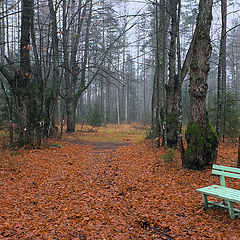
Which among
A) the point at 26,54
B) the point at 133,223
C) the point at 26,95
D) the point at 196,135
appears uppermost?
the point at 26,54

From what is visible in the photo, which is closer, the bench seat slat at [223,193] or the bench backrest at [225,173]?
the bench seat slat at [223,193]

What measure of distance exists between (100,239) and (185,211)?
6.14ft

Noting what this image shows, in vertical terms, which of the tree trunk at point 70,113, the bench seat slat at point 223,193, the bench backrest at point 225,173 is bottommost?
the bench seat slat at point 223,193

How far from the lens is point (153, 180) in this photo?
6672 mm

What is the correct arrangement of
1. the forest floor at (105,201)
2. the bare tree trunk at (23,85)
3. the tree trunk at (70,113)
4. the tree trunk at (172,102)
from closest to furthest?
the forest floor at (105,201)
the bare tree trunk at (23,85)
the tree trunk at (172,102)
the tree trunk at (70,113)

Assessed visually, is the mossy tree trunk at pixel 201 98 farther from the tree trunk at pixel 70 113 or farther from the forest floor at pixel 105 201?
the tree trunk at pixel 70 113

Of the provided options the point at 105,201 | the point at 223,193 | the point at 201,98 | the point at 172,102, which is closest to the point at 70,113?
the point at 172,102

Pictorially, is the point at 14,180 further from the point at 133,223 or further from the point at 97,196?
the point at 133,223

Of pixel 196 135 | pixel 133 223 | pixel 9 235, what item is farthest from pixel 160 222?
pixel 196 135

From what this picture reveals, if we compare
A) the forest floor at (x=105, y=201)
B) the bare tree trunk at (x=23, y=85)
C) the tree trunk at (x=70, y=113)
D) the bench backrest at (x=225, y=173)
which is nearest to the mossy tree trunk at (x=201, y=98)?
the forest floor at (x=105, y=201)

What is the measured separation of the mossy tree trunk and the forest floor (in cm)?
53

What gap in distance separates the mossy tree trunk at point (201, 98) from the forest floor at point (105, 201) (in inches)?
20.9

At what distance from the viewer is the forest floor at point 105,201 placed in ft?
12.3

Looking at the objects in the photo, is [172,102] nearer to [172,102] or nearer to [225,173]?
[172,102]
